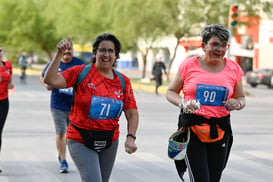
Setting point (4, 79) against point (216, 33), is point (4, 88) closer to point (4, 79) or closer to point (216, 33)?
point (4, 79)

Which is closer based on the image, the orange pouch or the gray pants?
the gray pants

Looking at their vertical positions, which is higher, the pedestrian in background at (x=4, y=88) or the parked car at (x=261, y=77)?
the pedestrian in background at (x=4, y=88)

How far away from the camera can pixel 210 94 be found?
212 inches

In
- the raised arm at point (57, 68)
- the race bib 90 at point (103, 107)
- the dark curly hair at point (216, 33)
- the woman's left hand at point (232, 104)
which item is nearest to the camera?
the raised arm at point (57, 68)

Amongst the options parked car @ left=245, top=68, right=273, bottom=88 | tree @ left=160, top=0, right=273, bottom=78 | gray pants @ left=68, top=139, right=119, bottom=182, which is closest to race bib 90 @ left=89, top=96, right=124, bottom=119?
gray pants @ left=68, top=139, right=119, bottom=182

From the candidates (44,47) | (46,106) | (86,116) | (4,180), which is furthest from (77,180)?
(44,47)

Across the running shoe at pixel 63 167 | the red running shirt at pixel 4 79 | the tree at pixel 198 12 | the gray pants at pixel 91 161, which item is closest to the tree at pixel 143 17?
the tree at pixel 198 12

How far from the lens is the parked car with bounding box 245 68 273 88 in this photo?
38.5m

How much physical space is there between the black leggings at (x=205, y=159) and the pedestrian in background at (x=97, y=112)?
1.64 ft

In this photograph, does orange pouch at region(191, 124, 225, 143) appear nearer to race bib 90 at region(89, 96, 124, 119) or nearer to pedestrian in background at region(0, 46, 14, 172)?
race bib 90 at region(89, 96, 124, 119)

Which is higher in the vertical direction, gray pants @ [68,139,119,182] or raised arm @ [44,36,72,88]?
raised arm @ [44,36,72,88]

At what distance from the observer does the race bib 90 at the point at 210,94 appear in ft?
17.7

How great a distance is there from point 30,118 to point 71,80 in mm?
11533

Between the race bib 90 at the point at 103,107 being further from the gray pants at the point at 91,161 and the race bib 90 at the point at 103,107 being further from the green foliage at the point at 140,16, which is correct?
the green foliage at the point at 140,16
